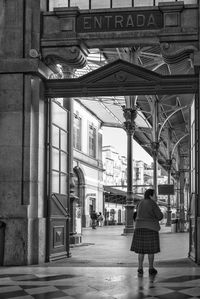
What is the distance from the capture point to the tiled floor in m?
8.14

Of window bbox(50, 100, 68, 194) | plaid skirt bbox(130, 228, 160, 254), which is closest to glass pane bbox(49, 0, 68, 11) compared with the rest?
window bbox(50, 100, 68, 194)

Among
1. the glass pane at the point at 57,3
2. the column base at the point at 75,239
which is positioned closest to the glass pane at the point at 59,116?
the glass pane at the point at 57,3

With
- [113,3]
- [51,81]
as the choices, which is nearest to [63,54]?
[51,81]

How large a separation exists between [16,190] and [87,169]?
38462 mm

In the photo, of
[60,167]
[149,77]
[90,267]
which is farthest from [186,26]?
[90,267]

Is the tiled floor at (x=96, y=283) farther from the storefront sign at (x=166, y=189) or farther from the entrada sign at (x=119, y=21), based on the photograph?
the storefront sign at (x=166, y=189)

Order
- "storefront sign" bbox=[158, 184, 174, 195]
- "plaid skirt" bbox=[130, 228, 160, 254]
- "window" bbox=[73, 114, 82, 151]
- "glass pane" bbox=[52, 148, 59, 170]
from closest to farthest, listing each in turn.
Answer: "plaid skirt" bbox=[130, 228, 160, 254]
"glass pane" bbox=[52, 148, 59, 170]
"storefront sign" bbox=[158, 184, 174, 195]
"window" bbox=[73, 114, 82, 151]

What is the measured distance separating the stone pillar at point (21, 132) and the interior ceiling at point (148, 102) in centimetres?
311

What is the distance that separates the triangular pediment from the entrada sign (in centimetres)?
80

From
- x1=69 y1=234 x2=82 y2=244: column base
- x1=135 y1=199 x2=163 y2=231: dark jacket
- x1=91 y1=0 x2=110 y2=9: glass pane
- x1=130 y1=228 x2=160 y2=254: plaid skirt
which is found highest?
x1=91 y1=0 x2=110 y2=9: glass pane

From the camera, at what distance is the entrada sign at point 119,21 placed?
12.5m

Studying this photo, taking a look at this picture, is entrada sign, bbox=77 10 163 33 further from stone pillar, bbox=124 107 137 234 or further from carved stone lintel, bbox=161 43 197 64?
stone pillar, bbox=124 107 137 234

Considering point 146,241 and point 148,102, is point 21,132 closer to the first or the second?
point 146,241

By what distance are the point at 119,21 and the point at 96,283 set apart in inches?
243
